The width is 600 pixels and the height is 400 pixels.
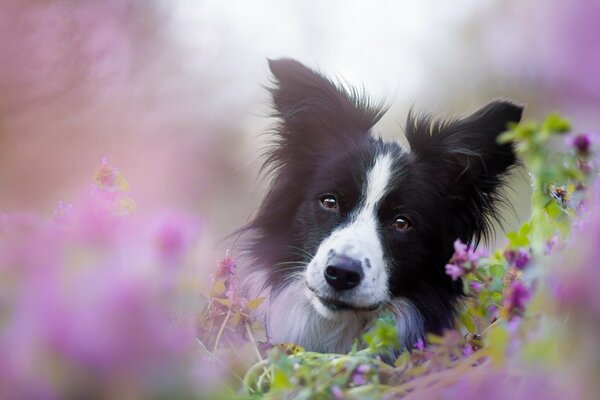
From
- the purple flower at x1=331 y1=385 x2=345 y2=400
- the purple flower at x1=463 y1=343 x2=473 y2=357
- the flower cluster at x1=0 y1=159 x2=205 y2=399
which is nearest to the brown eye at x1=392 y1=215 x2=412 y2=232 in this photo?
the purple flower at x1=463 y1=343 x2=473 y2=357

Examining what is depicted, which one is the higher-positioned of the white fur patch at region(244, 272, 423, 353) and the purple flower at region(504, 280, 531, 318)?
the purple flower at region(504, 280, 531, 318)

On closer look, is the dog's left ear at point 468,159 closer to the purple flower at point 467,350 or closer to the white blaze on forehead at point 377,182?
the white blaze on forehead at point 377,182

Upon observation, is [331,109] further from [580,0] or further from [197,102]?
[197,102]

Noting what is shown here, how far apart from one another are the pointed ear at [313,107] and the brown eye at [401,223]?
0.48m

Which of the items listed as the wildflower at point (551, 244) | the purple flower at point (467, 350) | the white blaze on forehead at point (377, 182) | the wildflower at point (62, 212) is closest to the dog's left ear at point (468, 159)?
the white blaze on forehead at point (377, 182)

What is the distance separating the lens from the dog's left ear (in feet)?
9.52

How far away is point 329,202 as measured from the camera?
2.92m

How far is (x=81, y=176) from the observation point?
4641 millimetres

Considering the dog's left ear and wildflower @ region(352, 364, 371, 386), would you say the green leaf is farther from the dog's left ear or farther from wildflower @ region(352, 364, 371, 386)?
the dog's left ear

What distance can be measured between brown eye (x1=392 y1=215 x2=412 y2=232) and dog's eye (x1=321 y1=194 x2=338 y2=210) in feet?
0.83

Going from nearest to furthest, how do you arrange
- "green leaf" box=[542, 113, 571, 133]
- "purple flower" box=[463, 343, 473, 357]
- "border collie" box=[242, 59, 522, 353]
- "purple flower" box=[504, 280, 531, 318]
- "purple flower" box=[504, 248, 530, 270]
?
1. "green leaf" box=[542, 113, 571, 133]
2. "purple flower" box=[504, 280, 531, 318]
3. "purple flower" box=[504, 248, 530, 270]
4. "purple flower" box=[463, 343, 473, 357]
5. "border collie" box=[242, 59, 522, 353]

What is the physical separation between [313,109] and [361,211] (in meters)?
0.61

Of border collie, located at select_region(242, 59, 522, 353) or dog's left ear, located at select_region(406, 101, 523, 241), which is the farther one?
dog's left ear, located at select_region(406, 101, 523, 241)

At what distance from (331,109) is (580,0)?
1359 mm
